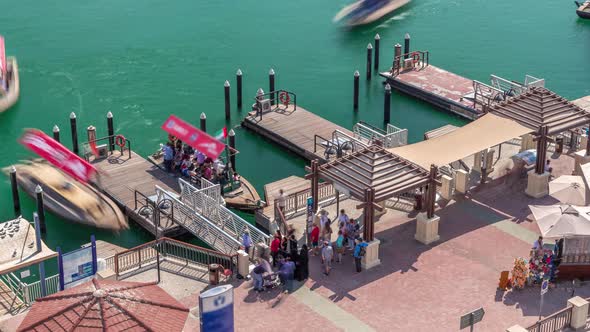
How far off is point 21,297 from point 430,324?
1501 cm

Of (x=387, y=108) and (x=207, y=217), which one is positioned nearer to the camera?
(x=207, y=217)

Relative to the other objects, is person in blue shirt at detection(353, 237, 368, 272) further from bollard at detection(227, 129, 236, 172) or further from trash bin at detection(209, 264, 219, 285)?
bollard at detection(227, 129, 236, 172)

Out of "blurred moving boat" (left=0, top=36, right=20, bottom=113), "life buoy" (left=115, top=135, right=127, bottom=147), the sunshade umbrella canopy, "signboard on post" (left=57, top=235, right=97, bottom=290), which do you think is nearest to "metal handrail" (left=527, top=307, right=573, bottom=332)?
the sunshade umbrella canopy

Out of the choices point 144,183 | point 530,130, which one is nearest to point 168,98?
point 144,183

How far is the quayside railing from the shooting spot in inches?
1362

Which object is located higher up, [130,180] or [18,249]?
[18,249]

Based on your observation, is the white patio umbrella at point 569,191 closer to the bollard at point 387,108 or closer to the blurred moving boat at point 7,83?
the bollard at point 387,108

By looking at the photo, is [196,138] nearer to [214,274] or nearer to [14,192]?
[14,192]

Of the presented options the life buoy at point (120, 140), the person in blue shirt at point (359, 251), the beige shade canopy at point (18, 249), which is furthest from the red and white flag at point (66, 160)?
the person in blue shirt at point (359, 251)

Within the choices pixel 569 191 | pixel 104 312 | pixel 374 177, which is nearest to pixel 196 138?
pixel 374 177

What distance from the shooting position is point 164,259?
35969 mm

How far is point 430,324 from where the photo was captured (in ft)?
103

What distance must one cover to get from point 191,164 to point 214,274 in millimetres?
13550

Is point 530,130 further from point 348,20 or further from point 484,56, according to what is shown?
point 348,20
